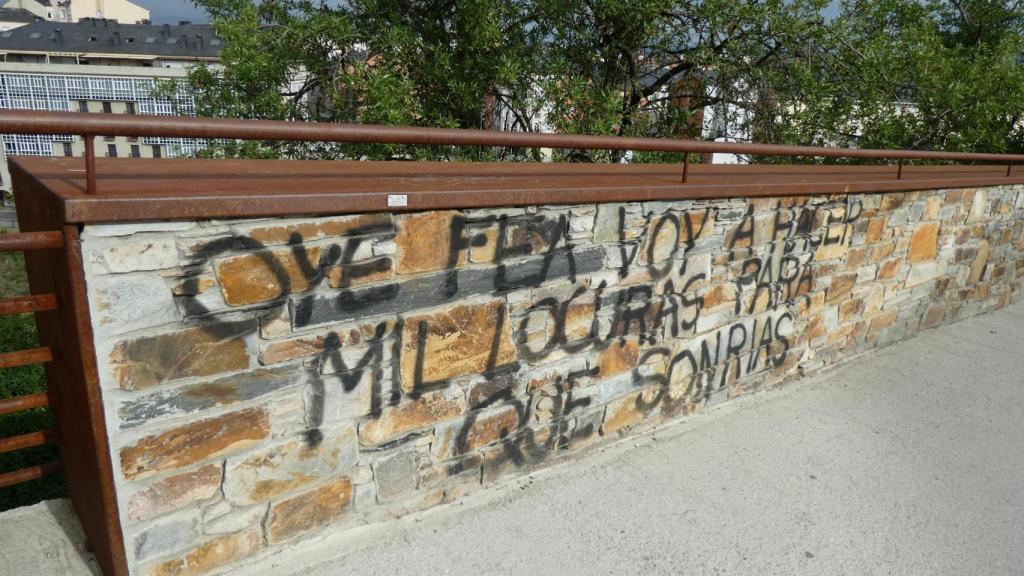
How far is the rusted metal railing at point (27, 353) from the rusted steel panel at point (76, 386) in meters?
0.03

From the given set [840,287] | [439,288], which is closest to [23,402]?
[439,288]

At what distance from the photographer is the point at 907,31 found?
Result: 721cm

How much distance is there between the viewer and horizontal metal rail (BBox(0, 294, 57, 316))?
2031 millimetres

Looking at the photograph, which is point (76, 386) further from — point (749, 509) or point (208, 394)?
point (749, 509)

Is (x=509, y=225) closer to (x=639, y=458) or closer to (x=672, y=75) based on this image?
(x=639, y=458)

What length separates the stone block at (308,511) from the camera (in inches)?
95.4

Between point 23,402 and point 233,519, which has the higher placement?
point 23,402

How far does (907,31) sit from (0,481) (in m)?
8.29

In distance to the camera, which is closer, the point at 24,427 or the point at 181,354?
the point at 181,354

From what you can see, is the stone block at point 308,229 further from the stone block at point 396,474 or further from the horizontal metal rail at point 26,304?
the stone block at point 396,474

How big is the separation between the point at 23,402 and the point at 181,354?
0.75 m

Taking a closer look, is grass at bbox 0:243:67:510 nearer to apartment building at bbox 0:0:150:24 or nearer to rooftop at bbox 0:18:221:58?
rooftop at bbox 0:18:221:58

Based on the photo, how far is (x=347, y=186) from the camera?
2455 millimetres

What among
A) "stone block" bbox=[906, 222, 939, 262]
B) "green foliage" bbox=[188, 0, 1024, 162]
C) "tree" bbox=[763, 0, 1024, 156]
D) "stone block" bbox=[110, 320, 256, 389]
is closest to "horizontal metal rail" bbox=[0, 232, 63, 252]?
"stone block" bbox=[110, 320, 256, 389]
